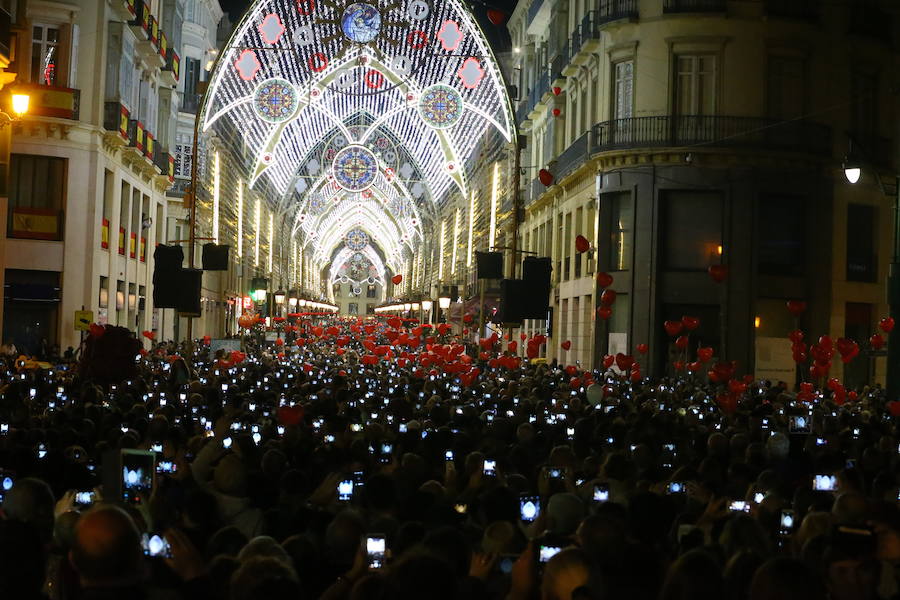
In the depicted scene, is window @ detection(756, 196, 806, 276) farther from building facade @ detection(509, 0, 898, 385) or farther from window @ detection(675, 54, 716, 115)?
window @ detection(675, 54, 716, 115)

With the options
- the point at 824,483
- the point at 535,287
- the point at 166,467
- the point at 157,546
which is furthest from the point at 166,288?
the point at 157,546

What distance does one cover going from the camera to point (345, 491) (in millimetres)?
11094

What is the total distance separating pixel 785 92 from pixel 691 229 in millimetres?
4639

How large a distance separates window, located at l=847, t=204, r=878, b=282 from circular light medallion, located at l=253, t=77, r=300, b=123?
1780 centimetres

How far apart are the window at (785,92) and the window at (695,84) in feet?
5.34

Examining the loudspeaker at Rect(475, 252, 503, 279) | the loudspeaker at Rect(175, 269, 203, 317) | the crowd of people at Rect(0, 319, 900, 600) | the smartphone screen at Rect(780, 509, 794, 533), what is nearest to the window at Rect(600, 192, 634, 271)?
the loudspeaker at Rect(475, 252, 503, 279)

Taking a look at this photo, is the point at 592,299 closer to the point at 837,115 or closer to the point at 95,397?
the point at 837,115

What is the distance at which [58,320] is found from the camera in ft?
137

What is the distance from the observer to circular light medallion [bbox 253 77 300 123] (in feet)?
146

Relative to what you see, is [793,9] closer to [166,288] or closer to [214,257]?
[214,257]

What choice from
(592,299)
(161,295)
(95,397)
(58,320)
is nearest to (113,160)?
(58,320)

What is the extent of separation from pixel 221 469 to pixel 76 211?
1342 inches

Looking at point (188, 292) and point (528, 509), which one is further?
point (188, 292)

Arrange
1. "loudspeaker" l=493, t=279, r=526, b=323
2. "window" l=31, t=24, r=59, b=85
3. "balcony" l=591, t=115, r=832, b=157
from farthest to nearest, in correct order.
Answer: "window" l=31, t=24, r=59, b=85
"balcony" l=591, t=115, r=832, b=157
"loudspeaker" l=493, t=279, r=526, b=323
